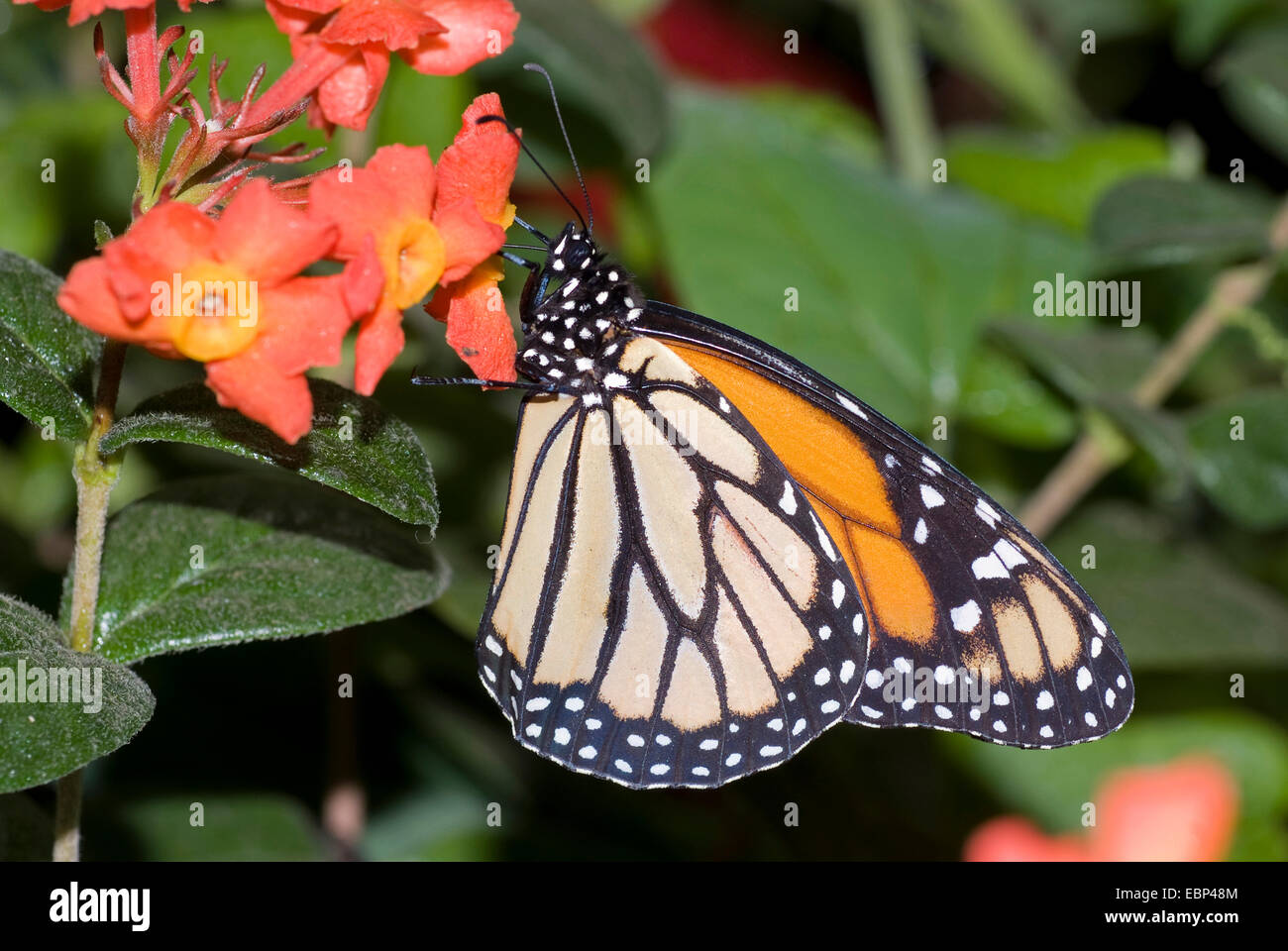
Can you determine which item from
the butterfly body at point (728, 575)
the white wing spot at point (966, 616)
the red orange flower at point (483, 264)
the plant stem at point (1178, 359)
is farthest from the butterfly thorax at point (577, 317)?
the plant stem at point (1178, 359)

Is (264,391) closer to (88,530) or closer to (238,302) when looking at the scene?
(238,302)

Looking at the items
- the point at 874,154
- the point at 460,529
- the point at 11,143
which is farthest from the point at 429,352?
the point at 874,154

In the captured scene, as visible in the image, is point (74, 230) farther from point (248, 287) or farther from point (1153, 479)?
point (1153, 479)

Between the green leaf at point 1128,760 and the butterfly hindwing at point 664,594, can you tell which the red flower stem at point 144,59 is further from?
the green leaf at point 1128,760

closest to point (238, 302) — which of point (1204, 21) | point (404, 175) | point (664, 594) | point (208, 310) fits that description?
point (208, 310)

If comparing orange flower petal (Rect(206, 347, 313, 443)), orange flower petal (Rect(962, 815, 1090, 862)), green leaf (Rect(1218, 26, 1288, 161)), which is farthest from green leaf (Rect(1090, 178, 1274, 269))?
orange flower petal (Rect(206, 347, 313, 443))

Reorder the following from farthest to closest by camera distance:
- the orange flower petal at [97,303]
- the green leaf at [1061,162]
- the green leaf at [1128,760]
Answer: the green leaf at [1061,162], the green leaf at [1128,760], the orange flower petal at [97,303]
